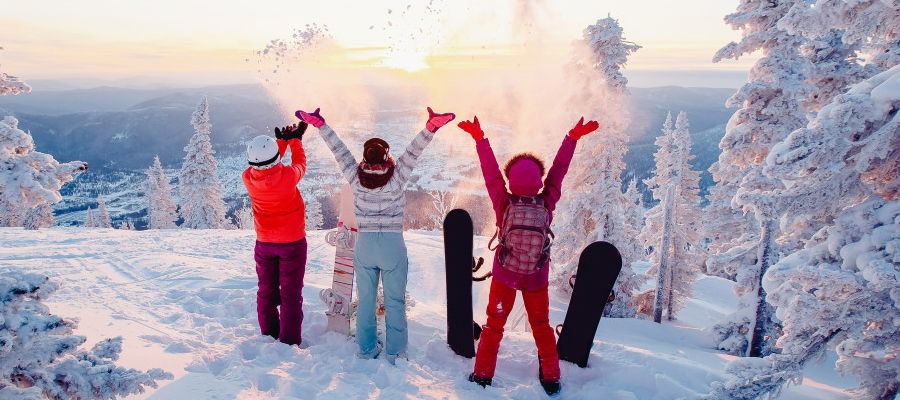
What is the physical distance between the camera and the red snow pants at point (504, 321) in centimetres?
528

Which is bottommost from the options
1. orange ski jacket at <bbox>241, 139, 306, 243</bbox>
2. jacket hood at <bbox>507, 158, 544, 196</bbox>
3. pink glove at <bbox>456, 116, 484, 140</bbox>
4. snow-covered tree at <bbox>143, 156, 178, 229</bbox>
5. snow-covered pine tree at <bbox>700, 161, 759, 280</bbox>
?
snow-covered tree at <bbox>143, 156, 178, 229</bbox>

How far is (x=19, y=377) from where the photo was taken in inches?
106

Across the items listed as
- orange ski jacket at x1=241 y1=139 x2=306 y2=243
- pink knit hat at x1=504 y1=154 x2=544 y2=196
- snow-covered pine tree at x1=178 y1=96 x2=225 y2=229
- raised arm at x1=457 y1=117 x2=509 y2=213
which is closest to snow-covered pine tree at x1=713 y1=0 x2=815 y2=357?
pink knit hat at x1=504 y1=154 x2=544 y2=196

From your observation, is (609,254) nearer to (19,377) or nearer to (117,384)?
(117,384)

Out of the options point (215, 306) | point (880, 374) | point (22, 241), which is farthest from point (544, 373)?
point (22, 241)

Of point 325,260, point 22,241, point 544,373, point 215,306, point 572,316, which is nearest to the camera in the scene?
point 544,373

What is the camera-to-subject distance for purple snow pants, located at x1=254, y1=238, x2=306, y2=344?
5.79 meters

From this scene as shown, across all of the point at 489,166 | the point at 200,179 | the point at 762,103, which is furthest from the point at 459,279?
the point at 200,179

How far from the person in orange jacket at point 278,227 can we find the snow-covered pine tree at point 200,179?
104ft

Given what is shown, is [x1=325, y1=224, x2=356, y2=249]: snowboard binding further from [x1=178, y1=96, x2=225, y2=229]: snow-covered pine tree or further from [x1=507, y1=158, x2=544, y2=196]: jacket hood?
[x1=178, y1=96, x2=225, y2=229]: snow-covered pine tree

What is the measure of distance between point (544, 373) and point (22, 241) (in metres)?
15.8

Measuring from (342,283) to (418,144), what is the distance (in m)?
2.62

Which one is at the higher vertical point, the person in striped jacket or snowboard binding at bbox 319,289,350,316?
the person in striped jacket

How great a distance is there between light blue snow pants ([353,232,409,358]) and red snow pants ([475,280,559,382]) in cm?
113
